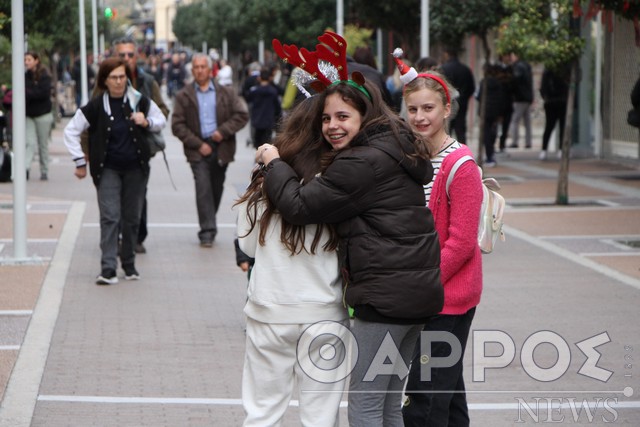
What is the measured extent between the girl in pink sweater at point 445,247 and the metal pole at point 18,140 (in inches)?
272

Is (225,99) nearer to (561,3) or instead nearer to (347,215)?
(561,3)

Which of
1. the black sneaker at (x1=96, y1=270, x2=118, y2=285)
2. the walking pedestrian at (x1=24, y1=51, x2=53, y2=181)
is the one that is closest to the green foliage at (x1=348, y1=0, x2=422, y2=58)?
the walking pedestrian at (x1=24, y1=51, x2=53, y2=181)

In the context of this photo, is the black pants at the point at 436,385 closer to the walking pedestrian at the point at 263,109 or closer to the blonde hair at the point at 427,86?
the blonde hair at the point at 427,86

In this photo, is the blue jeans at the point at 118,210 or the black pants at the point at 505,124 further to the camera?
the black pants at the point at 505,124

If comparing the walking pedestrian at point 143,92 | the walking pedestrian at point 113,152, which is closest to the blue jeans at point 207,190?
the walking pedestrian at point 143,92

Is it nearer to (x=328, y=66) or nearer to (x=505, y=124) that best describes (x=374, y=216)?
(x=328, y=66)

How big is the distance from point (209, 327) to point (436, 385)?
3986mm

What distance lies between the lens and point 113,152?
35.3 ft

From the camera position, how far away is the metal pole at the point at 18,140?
1170 cm

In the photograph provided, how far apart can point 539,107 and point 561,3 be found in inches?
663

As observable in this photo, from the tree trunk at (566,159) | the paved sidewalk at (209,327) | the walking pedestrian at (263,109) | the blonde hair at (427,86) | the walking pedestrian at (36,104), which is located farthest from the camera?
the walking pedestrian at (263,109)

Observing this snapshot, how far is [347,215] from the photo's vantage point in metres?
4.70

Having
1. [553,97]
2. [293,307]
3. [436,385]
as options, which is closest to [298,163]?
[293,307]

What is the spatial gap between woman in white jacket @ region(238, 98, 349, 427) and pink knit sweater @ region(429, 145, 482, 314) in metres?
0.55
